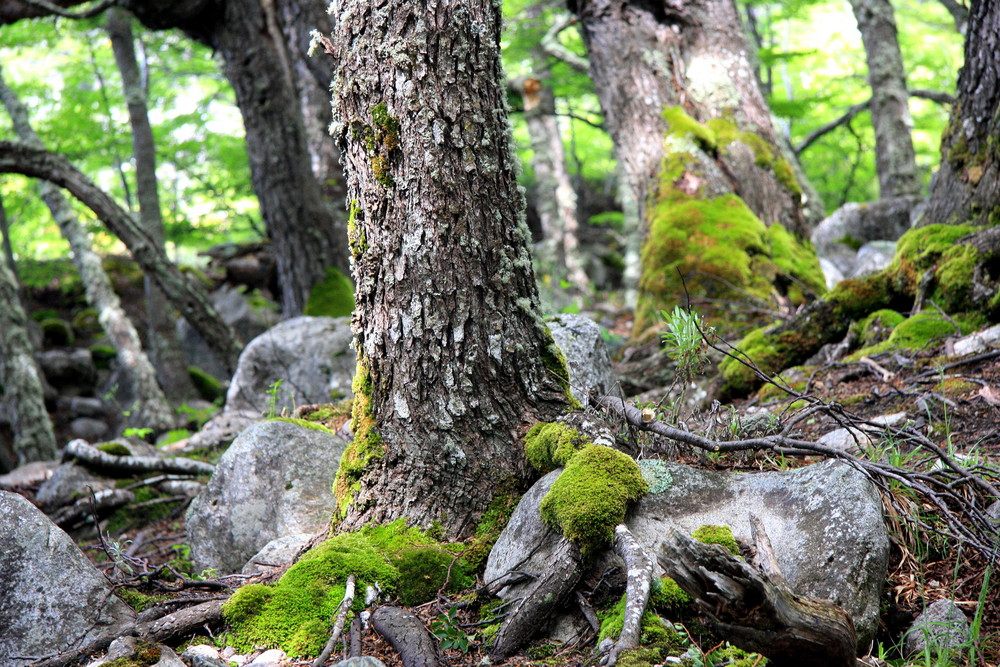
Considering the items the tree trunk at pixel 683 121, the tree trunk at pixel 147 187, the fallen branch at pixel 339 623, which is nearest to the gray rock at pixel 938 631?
the fallen branch at pixel 339 623

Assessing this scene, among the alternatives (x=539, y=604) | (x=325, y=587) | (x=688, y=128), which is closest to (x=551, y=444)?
(x=539, y=604)

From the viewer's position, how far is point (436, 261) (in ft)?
9.02

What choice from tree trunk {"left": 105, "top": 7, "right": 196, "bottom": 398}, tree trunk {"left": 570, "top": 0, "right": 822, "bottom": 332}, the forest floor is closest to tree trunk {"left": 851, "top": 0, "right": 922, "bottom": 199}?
tree trunk {"left": 570, "top": 0, "right": 822, "bottom": 332}

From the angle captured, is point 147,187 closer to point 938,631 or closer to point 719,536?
point 719,536

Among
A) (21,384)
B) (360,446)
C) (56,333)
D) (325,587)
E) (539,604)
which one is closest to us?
(539,604)

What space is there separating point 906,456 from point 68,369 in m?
15.8

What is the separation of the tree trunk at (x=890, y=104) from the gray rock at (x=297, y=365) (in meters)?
8.33

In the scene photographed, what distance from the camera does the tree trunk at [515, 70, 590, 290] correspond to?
1192 centimetres

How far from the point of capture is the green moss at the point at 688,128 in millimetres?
7027

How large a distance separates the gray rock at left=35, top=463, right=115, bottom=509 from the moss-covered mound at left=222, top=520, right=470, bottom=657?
3412 mm

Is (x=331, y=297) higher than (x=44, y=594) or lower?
higher

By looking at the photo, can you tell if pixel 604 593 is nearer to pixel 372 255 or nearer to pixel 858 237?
pixel 372 255

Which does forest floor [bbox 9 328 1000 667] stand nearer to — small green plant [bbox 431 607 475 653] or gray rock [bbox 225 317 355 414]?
small green plant [bbox 431 607 475 653]

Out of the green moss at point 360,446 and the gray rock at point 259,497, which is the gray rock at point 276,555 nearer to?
the gray rock at point 259,497
